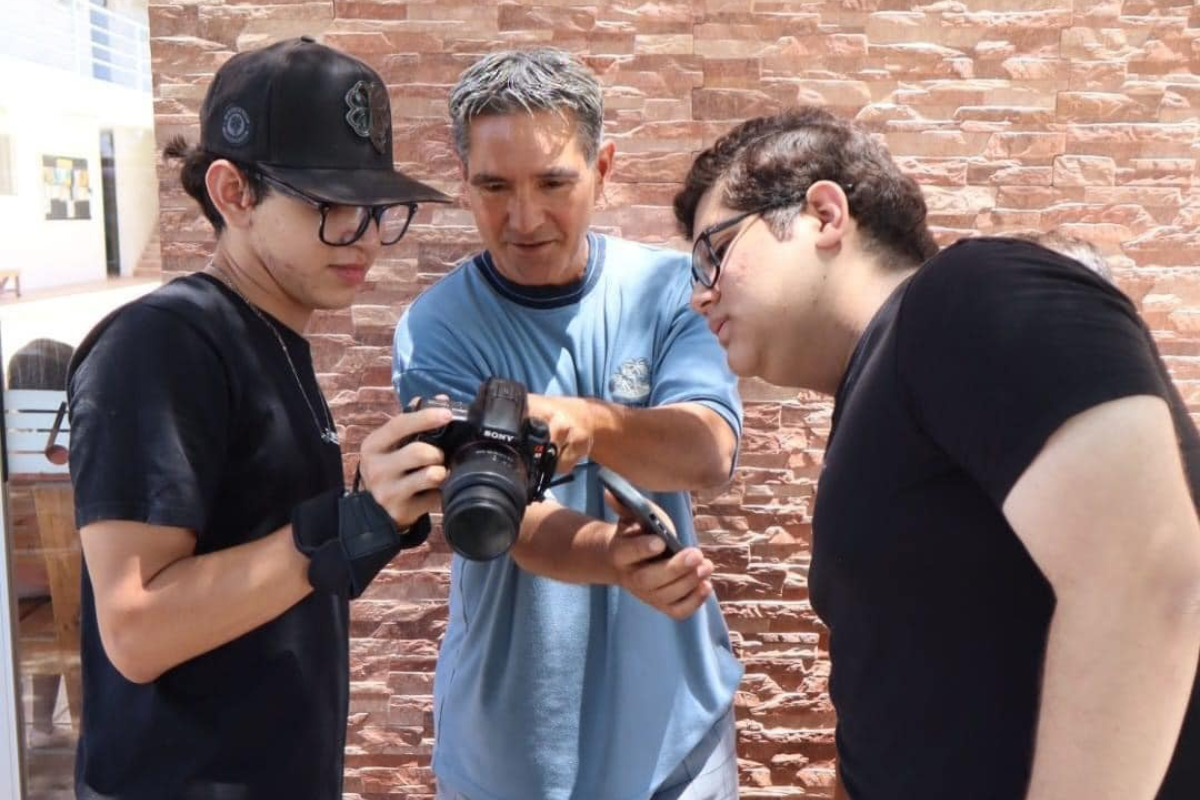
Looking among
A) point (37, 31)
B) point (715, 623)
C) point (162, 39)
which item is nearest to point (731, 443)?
point (715, 623)

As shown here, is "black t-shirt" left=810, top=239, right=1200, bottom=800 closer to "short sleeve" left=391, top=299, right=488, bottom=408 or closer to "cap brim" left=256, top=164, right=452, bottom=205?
"cap brim" left=256, top=164, right=452, bottom=205

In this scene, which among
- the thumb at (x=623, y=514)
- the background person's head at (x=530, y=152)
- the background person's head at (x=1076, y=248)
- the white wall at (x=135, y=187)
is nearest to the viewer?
the thumb at (x=623, y=514)

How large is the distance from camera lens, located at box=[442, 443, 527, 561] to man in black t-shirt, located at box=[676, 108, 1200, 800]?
0.38m

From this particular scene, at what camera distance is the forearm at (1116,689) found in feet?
2.76

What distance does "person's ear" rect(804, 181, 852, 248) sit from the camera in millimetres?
1350

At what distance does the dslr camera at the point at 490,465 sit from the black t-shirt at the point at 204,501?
0.75 ft

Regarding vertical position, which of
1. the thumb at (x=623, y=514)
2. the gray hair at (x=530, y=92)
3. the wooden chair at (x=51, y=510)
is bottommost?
the wooden chair at (x=51, y=510)

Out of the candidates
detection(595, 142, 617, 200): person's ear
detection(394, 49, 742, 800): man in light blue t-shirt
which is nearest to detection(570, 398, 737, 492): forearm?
detection(394, 49, 742, 800): man in light blue t-shirt

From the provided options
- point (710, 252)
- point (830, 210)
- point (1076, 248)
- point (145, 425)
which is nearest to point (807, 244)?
point (830, 210)

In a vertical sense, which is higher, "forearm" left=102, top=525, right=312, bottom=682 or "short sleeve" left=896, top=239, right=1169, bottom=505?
"short sleeve" left=896, top=239, right=1169, bottom=505

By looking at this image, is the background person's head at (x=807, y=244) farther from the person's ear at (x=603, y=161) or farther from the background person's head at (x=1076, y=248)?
the background person's head at (x=1076, y=248)

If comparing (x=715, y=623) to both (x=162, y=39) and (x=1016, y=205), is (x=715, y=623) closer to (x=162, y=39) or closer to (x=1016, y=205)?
(x=1016, y=205)

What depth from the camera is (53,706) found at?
304 cm

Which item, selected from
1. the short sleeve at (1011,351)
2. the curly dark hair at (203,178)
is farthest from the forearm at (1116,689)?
the curly dark hair at (203,178)
